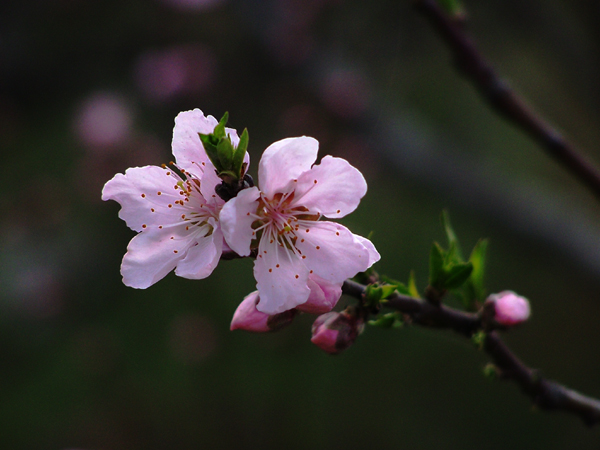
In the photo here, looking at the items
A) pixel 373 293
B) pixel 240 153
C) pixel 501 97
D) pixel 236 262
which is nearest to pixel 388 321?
pixel 373 293

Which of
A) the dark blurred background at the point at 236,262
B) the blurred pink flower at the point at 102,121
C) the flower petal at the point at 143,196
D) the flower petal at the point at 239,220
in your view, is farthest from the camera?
the blurred pink flower at the point at 102,121

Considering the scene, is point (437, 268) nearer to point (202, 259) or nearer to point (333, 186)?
A: point (333, 186)

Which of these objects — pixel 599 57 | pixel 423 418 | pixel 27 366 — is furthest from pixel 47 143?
pixel 599 57

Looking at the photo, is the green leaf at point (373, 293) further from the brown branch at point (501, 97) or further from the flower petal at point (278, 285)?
the brown branch at point (501, 97)

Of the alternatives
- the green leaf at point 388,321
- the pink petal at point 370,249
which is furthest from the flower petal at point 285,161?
the green leaf at point 388,321

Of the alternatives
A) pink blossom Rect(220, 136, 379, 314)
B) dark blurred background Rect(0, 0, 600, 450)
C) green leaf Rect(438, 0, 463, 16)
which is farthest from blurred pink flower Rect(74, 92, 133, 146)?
pink blossom Rect(220, 136, 379, 314)

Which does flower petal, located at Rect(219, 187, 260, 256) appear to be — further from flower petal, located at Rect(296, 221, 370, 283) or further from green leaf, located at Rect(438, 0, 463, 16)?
green leaf, located at Rect(438, 0, 463, 16)
